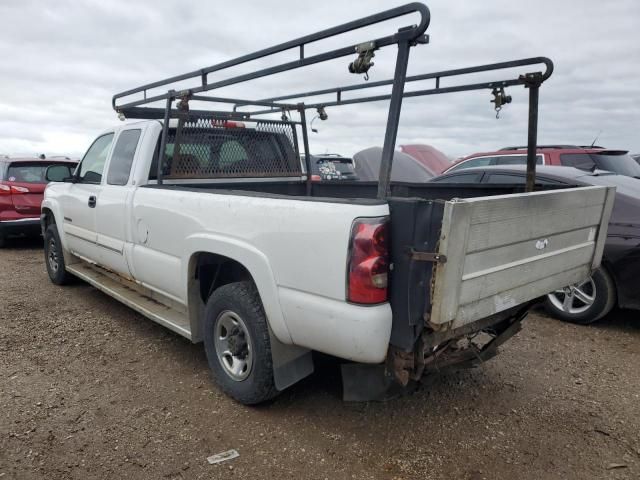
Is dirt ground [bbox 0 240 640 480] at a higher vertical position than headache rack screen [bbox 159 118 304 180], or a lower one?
lower

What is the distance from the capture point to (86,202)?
16.0 feet

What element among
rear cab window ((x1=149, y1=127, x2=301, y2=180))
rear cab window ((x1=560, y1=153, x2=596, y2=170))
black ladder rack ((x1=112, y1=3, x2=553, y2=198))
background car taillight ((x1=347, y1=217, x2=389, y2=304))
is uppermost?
black ladder rack ((x1=112, y1=3, x2=553, y2=198))

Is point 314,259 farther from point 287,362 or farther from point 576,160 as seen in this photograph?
point 576,160

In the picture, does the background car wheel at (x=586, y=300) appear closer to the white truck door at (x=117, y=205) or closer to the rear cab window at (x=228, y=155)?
the rear cab window at (x=228, y=155)

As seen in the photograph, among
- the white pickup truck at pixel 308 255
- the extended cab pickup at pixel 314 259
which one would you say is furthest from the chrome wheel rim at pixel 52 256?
the extended cab pickup at pixel 314 259

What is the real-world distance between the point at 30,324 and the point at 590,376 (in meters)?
4.96

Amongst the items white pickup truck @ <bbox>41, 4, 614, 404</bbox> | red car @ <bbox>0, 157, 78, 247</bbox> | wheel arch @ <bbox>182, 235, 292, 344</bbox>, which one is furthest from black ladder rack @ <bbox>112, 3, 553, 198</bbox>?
red car @ <bbox>0, 157, 78, 247</bbox>

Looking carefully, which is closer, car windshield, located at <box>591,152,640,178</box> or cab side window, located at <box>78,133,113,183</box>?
cab side window, located at <box>78,133,113,183</box>

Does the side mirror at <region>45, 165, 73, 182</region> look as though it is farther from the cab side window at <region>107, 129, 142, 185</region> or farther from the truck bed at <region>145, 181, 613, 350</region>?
the truck bed at <region>145, 181, 613, 350</region>

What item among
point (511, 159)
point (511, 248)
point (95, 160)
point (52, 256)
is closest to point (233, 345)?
point (511, 248)

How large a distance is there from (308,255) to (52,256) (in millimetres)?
4879

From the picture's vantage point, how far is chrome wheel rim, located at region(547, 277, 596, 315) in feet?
15.2

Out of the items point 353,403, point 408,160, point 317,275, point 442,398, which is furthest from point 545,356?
point 408,160

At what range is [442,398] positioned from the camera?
3.36m
